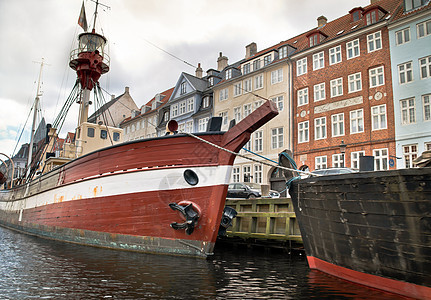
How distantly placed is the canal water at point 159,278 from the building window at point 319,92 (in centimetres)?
1659

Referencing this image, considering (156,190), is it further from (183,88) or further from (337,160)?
(183,88)

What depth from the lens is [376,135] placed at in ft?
69.8

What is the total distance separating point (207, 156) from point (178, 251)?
8.83 ft

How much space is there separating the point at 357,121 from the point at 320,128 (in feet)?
8.96

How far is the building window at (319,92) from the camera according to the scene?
81.4 ft

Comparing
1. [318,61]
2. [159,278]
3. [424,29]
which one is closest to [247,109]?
[318,61]

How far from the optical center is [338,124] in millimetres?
23422

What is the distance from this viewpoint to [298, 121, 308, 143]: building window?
25375 mm

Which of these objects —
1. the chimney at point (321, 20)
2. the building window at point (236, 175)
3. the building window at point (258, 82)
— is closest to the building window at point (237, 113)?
the building window at point (258, 82)

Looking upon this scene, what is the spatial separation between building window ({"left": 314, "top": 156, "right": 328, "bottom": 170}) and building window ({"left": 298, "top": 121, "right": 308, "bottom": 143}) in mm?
1836

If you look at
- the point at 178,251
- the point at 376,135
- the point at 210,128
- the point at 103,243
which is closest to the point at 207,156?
the point at 210,128

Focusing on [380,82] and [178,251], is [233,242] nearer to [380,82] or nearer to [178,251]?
[178,251]

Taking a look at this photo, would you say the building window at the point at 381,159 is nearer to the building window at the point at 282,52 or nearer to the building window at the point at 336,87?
the building window at the point at 336,87

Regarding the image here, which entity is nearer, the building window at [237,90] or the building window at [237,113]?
the building window at [237,113]
